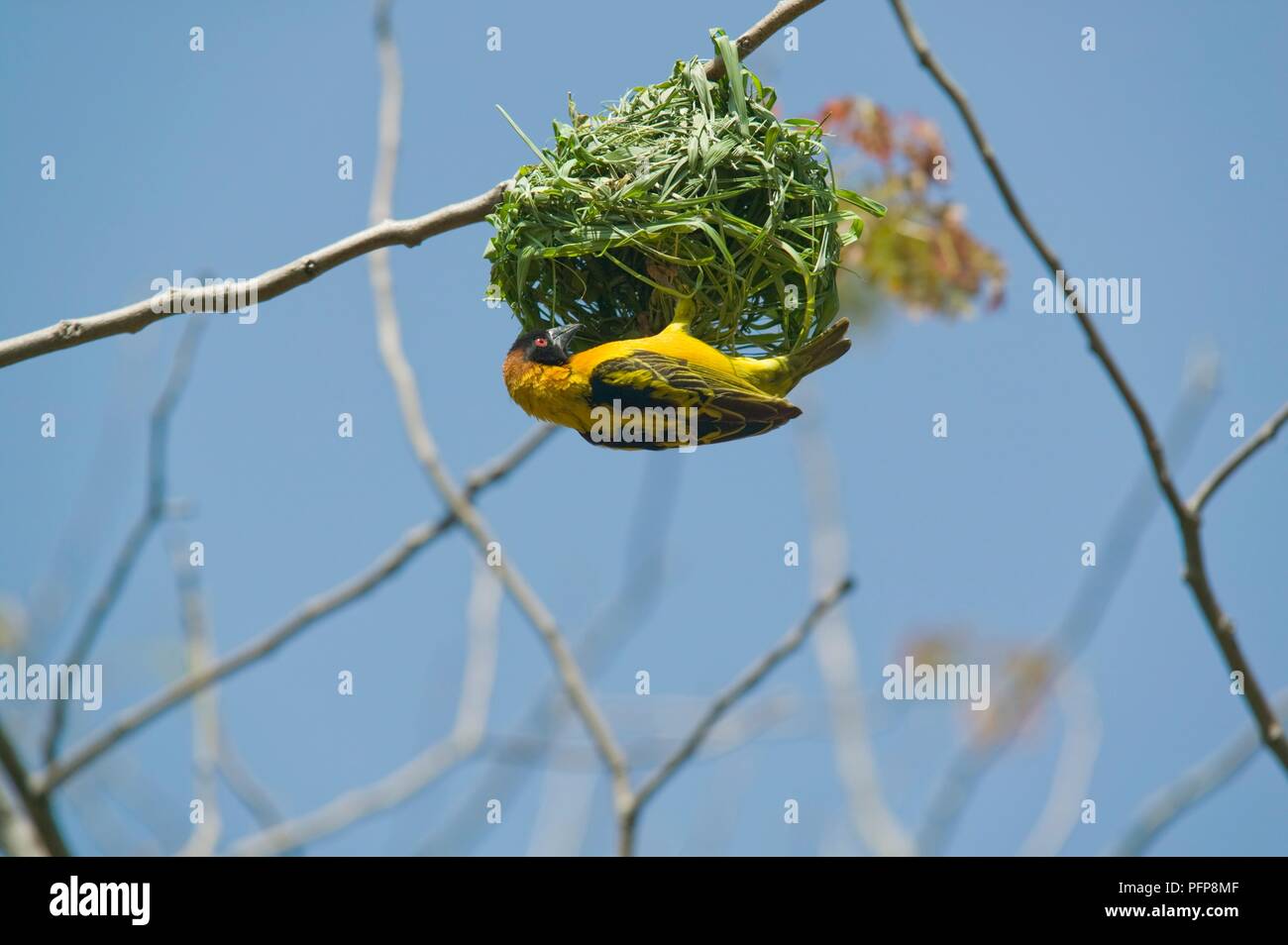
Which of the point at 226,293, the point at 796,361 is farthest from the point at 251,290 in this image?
the point at 796,361

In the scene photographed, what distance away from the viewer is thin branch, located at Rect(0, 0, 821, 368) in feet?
10.6

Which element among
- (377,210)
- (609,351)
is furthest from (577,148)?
(377,210)

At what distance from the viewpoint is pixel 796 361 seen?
12.7 feet

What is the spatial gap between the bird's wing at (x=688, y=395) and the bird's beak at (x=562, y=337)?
0.52ft

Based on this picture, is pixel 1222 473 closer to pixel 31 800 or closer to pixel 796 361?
pixel 796 361

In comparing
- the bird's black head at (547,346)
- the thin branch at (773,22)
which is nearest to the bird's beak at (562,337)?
the bird's black head at (547,346)

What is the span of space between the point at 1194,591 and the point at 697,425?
1420 mm

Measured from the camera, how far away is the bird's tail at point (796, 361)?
3844mm

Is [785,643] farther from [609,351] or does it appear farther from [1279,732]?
[1279,732]

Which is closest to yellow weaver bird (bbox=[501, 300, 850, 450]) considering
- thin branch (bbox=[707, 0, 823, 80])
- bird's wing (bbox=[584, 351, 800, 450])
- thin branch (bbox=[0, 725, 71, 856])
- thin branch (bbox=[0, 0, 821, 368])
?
bird's wing (bbox=[584, 351, 800, 450])

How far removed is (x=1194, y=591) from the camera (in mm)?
3613

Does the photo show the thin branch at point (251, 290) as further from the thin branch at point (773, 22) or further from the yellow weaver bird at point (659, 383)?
the thin branch at point (773, 22)

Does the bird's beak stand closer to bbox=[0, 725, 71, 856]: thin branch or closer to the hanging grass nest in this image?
the hanging grass nest

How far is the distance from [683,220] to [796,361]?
0.59m
